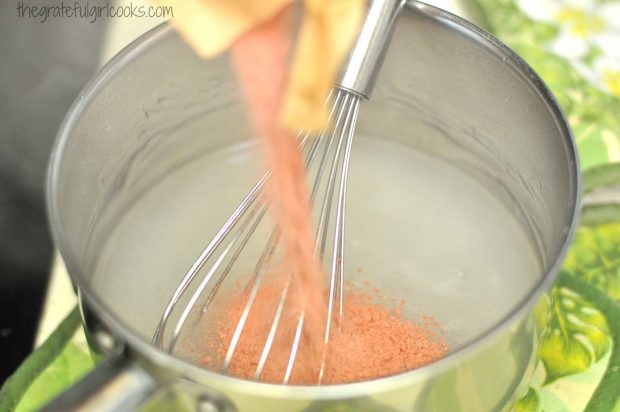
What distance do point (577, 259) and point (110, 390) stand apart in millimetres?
301

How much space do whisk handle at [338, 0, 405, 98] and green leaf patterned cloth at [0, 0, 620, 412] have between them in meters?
0.14

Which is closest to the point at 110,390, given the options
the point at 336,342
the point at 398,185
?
the point at 336,342

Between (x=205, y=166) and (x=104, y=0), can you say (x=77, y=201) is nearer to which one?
(x=205, y=166)

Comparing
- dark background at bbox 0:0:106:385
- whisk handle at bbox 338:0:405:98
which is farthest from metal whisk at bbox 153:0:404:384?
dark background at bbox 0:0:106:385

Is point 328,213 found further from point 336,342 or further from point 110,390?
point 110,390

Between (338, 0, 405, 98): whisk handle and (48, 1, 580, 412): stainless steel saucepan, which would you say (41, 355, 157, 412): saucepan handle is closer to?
(48, 1, 580, 412): stainless steel saucepan

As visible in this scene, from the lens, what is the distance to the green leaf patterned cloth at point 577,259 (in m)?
0.42

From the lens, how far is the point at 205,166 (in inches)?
19.8

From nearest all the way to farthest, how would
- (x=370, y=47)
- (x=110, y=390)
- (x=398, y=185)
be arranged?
(x=110, y=390)
(x=370, y=47)
(x=398, y=185)

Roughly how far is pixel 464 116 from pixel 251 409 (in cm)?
24

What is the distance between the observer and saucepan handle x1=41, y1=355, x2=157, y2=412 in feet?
0.88

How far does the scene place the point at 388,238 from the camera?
47 centimetres

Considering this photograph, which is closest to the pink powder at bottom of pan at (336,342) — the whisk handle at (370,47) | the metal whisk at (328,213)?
the metal whisk at (328,213)

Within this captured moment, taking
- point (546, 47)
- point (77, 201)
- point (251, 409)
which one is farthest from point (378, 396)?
point (546, 47)
